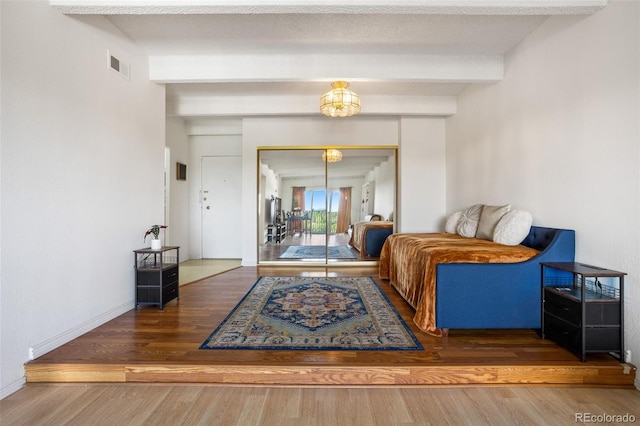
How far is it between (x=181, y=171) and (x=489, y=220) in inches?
203

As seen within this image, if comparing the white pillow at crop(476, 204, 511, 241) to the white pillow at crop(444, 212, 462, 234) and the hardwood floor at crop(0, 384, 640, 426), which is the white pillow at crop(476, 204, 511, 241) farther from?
the hardwood floor at crop(0, 384, 640, 426)

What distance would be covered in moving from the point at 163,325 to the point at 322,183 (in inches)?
133

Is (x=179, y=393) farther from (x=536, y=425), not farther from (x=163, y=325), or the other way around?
(x=536, y=425)

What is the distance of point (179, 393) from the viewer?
1753mm

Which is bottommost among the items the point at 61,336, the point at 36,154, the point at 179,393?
the point at 179,393

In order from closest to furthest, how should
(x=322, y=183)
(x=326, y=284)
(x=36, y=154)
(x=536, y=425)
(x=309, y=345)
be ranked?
(x=536, y=425) → (x=36, y=154) → (x=309, y=345) → (x=326, y=284) → (x=322, y=183)

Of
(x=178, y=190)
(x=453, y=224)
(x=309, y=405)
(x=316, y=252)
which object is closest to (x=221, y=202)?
(x=178, y=190)

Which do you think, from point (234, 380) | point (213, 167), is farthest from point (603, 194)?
point (213, 167)

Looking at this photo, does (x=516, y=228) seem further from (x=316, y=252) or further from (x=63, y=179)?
(x=63, y=179)

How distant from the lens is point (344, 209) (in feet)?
17.3


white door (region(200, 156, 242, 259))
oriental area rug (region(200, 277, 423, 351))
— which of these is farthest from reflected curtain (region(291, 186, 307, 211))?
oriental area rug (region(200, 277, 423, 351))

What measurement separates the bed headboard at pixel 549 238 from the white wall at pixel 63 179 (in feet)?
12.2

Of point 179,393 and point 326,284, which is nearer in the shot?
point 179,393

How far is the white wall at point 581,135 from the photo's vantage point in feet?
6.24
